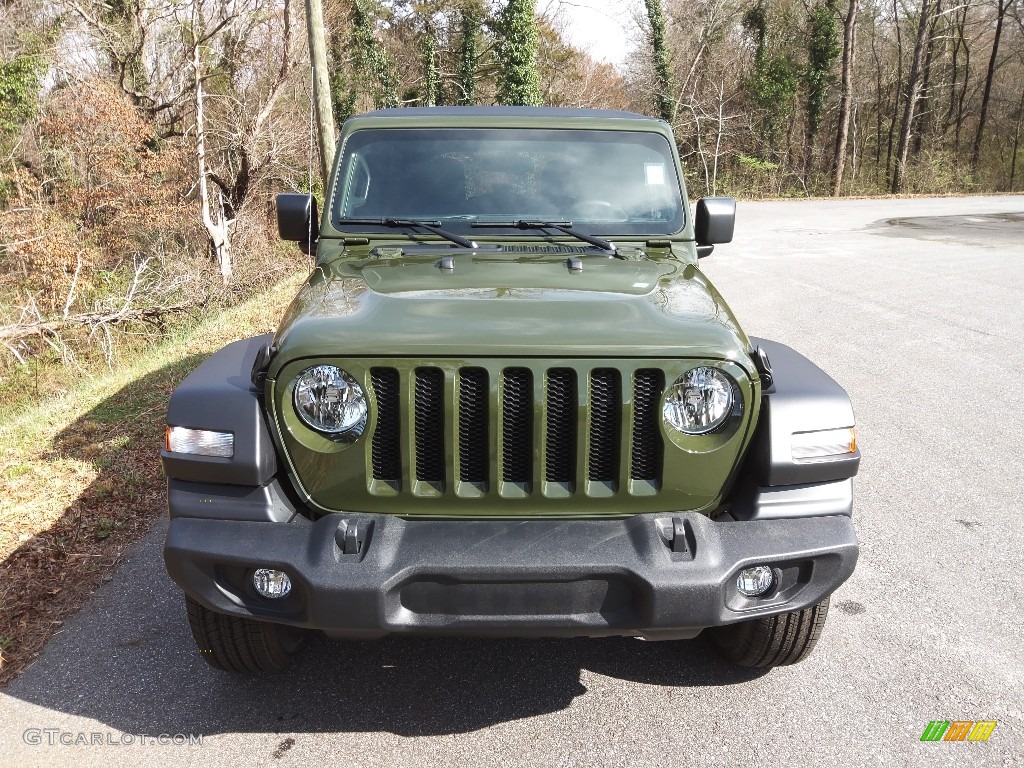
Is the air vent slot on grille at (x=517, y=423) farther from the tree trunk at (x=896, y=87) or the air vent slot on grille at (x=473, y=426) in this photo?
the tree trunk at (x=896, y=87)

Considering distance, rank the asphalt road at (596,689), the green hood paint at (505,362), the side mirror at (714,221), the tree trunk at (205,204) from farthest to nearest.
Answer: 1. the tree trunk at (205,204)
2. the side mirror at (714,221)
3. the asphalt road at (596,689)
4. the green hood paint at (505,362)

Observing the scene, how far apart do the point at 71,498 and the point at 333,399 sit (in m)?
2.84

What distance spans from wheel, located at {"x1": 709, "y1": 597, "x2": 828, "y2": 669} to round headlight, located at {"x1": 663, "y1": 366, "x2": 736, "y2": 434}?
0.73 metres

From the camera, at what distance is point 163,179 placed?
21422 millimetres

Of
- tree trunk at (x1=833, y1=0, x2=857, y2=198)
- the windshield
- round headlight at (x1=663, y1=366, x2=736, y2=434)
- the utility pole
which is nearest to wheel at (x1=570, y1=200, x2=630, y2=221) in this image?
the windshield

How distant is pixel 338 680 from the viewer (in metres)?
3.03

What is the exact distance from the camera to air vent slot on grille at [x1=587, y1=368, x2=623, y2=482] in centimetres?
245

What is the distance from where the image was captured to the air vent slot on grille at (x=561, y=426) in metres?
2.45

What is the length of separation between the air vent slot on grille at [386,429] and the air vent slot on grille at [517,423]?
32 cm

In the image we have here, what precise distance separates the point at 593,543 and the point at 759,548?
0.48 metres

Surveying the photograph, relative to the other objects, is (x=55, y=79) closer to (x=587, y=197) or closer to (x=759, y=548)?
(x=587, y=197)

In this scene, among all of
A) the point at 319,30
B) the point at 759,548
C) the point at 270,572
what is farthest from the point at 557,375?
the point at 319,30

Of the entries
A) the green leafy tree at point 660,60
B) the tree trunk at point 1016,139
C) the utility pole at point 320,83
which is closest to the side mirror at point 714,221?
the utility pole at point 320,83
